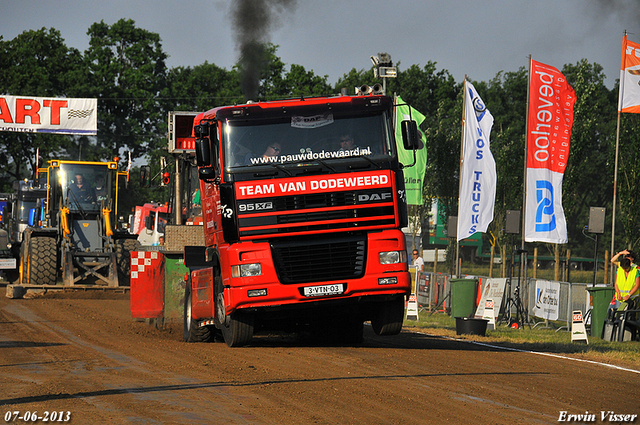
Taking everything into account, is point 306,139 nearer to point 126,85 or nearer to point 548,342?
point 548,342

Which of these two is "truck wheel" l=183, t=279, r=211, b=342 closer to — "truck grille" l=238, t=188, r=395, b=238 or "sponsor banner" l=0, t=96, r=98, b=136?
"truck grille" l=238, t=188, r=395, b=238

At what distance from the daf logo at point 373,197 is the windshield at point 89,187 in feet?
48.1

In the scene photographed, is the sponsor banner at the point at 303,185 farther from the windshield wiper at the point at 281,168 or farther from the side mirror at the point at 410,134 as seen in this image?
the side mirror at the point at 410,134

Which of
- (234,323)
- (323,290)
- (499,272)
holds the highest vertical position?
(323,290)

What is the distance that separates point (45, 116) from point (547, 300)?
20529 millimetres

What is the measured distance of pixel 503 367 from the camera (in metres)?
10.7

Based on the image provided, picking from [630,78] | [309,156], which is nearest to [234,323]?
[309,156]

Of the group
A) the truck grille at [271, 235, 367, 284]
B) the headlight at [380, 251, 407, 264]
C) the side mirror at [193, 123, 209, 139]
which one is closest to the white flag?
the headlight at [380, 251, 407, 264]

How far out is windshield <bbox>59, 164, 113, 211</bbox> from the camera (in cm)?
2447

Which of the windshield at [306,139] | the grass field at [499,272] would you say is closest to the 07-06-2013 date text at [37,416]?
the windshield at [306,139]

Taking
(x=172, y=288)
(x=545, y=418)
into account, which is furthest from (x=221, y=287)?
(x=545, y=418)

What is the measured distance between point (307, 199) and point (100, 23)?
189ft

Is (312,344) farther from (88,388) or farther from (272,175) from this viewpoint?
(88,388)

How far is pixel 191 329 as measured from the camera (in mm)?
13891
